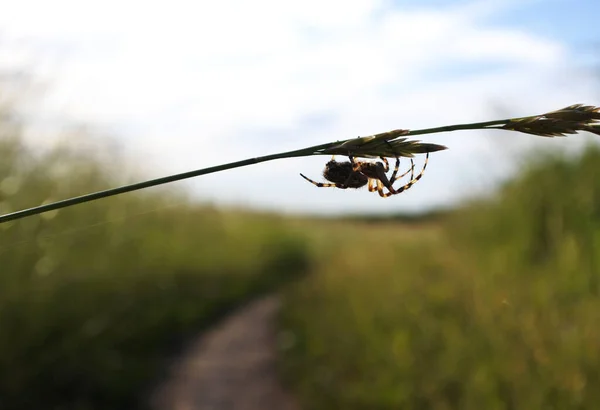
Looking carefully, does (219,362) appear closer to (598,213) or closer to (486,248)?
(486,248)

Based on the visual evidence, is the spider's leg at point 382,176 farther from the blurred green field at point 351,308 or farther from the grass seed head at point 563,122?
the blurred green field at point 351,308

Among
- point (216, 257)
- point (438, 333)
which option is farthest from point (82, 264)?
point (216, 257)

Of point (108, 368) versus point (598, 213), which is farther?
point (598, 213)

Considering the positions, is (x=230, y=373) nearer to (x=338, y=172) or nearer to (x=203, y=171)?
(x=338, y=172)

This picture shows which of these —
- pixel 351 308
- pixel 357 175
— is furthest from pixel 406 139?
pixel 351 308

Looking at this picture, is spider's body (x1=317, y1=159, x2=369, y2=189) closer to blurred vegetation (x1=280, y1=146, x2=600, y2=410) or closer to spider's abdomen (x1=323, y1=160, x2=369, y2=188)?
spider's abdomen (x1=323, y1=160, x2=369, y2=188)

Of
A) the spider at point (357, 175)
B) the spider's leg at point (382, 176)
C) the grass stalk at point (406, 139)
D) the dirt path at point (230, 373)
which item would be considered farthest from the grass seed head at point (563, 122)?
the dirt path at point (230, 373)

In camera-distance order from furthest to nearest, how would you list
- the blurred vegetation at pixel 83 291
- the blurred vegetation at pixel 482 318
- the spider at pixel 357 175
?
the blurred vegetation at pixel 83 291 < the blurred vegetation at pixel 482 318 < the spider at pixel 357 175
